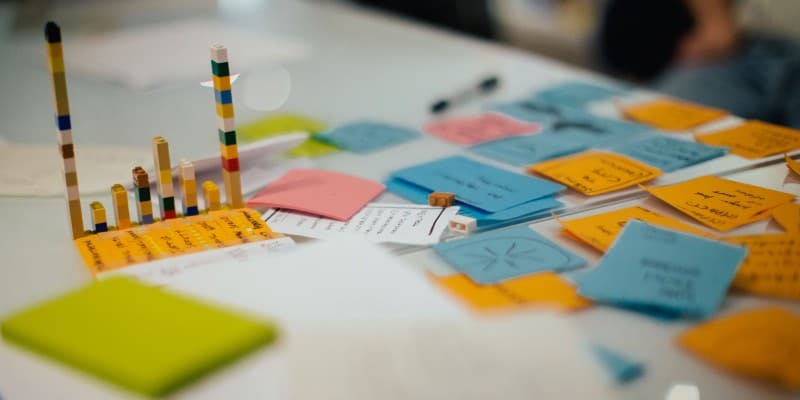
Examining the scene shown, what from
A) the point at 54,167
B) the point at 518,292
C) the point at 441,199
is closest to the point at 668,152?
the point at 441,199

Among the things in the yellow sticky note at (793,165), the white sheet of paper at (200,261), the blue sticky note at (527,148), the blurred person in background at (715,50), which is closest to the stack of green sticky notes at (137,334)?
the white sheet of paper at (200,261)

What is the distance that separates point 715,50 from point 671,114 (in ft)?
3.09

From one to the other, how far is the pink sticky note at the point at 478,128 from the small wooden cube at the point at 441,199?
22 cm

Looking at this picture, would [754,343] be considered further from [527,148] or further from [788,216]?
[527,148]

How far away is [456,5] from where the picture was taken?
1951 mm

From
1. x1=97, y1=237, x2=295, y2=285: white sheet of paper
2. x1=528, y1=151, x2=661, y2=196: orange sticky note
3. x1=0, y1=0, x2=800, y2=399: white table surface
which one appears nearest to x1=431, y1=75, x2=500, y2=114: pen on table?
x1=0, y1=0, x2=800, y2=399: white table surface

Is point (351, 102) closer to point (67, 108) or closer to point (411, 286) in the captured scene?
point (67, 108)

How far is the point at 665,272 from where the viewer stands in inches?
25.7

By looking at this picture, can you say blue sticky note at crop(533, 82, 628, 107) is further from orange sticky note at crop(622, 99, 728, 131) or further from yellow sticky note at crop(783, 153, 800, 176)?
yellow sticky note at crop(783, 153, 800, 176)

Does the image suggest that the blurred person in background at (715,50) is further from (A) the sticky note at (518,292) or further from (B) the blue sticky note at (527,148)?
(A) the sticky note at (518,292)

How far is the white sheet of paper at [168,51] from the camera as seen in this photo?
1.35 meters

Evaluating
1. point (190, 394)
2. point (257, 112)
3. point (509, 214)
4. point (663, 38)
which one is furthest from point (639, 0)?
point (190, 394)

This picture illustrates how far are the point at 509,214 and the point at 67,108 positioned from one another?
1.44 feet

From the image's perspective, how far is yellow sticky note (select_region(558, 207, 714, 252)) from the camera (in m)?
0.73
